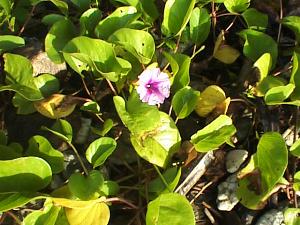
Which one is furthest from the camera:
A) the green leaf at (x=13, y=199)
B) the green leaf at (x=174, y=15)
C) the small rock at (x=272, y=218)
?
the green leaf at (x=174, y=15)

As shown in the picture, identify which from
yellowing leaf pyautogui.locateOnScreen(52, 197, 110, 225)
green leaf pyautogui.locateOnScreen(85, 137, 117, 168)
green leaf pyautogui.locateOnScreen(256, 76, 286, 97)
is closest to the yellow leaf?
yellowing leaf pyautogui.locateOnScreen(52, 197, 110, 225)

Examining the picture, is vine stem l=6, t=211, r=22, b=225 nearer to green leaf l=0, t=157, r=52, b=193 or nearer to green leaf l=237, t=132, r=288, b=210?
green leaf l=0, t=157, r=52, b=193

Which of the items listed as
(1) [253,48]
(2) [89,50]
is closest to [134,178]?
(2) [89,50]

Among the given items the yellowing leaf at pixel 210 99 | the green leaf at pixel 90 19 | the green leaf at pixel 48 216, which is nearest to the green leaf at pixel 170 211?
the green leaf at pixel 48 216

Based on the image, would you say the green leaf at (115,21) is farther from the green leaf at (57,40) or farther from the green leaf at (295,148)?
the green leaf at (295,148)

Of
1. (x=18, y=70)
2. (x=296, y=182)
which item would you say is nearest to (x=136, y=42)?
(x=18, y=70)

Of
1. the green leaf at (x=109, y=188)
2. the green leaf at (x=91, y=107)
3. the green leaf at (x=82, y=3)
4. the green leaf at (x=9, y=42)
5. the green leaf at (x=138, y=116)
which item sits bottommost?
the green leaf at (x=109, y=188)

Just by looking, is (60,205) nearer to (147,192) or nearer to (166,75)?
(147,192)
